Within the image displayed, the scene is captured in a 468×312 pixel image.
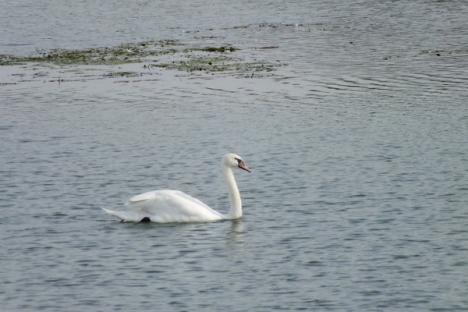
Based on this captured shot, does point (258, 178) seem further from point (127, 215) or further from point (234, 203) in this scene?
point (127, 215)

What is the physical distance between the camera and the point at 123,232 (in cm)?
2073

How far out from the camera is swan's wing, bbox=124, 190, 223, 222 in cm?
2111

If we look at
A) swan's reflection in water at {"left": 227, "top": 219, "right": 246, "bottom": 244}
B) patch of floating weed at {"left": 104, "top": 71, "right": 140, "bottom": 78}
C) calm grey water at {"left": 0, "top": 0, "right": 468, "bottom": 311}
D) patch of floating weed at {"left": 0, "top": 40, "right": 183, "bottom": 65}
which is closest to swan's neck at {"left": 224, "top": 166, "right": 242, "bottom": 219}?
swan's reflection in water at {"left": 227, "top": 219, "right": 246, "bottom": 244}

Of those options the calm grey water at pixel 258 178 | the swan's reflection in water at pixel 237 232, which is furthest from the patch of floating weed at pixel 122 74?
the swan's reflection in water at pixel 237 232

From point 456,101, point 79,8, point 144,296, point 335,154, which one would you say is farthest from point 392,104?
point 79,8

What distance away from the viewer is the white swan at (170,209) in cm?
2112

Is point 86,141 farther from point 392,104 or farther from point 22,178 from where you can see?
point 392,104

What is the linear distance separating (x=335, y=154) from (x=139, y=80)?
1292 cm

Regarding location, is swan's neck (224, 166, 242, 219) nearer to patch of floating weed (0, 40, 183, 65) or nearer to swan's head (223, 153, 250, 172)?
swan's head (223, 153, 250, 172)

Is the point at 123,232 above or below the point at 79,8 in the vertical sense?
below

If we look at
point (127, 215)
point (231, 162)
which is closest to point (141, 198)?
point (127, 215)

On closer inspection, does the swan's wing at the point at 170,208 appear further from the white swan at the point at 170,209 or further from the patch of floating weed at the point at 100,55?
the patch of floating weed at the point at 100,55

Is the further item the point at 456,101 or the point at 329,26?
the point at 329,26

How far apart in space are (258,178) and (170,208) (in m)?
3.52
